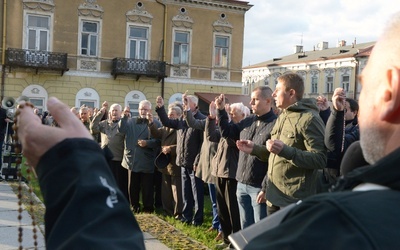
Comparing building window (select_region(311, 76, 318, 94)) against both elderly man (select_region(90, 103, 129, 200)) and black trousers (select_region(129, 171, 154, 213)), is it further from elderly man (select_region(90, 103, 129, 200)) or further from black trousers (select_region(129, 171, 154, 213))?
black trousers (select_region(129, 171, 154, 213))

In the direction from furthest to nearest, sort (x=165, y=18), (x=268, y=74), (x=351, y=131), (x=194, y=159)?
(x=268, y=74) < (x=165, y=18) < (x=194, y=159) < (x=351, y=131)

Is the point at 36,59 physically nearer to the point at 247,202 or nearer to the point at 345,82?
the point at 247,202

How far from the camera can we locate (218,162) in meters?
6.49

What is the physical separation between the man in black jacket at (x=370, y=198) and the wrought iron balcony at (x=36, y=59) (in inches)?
999

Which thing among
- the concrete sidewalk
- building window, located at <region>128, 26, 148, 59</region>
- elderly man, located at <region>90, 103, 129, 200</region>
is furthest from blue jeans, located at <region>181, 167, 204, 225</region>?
building window, located at <region>128, 26, 148, 59</region>

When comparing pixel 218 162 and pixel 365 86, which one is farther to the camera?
pixel 218 162

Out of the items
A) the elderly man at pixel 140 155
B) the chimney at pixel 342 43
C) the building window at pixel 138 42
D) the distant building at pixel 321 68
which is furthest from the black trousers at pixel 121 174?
the chimney at pixel 342 43

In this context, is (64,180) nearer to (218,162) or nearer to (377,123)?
(377,123)

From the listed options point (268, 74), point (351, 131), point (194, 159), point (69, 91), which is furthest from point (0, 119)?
point (268, 74)

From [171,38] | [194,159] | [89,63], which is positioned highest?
[171,38]

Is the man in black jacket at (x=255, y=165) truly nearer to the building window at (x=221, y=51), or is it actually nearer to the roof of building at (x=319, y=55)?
the building window at (x=221, y=51)

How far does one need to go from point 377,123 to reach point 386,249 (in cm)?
31

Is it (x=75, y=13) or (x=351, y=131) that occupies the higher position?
(x=75, y=13)

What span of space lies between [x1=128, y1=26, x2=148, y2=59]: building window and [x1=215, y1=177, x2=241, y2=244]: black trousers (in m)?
21.4
